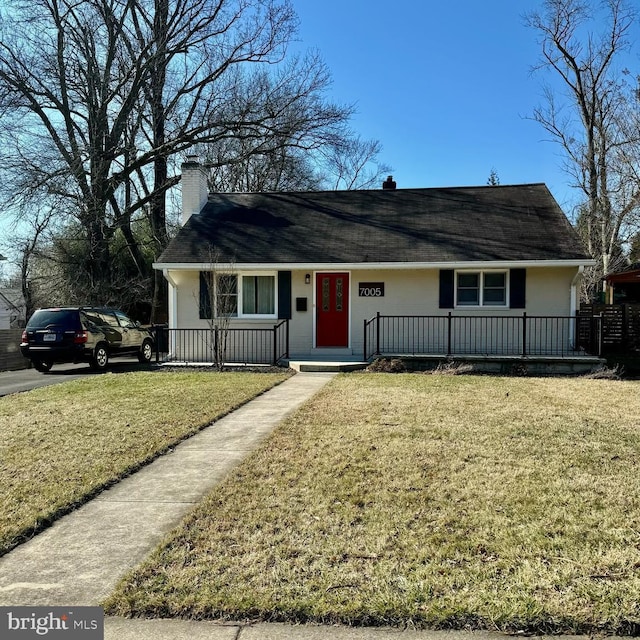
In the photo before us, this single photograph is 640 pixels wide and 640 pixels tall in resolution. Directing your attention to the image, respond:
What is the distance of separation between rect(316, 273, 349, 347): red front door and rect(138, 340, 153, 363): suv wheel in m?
5.25

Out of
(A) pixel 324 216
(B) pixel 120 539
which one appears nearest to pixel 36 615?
(B) pixel 120 539

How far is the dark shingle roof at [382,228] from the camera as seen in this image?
45.0 ft

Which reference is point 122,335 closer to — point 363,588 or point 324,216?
point 324,216

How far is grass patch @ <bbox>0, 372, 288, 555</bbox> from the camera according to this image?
4277mm

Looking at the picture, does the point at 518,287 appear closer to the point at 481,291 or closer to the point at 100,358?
the point at 481,291

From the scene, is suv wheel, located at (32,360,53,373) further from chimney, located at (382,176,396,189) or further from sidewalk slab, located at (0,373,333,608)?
chimney, located at (382,176,396,189)

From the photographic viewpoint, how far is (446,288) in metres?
13.7

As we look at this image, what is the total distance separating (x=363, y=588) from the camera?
2908 mm

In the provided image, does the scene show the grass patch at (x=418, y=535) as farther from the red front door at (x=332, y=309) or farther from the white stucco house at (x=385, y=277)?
the red front door at (x=332, y=309)

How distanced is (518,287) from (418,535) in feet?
36.1

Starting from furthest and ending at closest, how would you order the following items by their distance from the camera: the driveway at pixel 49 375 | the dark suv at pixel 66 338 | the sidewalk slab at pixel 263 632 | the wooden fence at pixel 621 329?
the wooden fence at pixel 621 329
the dark suv at pixel 66 338
the driveway at pixel 49 375
the sidewalk slab at pixel 263 632

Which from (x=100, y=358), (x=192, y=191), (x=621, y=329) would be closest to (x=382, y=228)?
(x=192, y=191)

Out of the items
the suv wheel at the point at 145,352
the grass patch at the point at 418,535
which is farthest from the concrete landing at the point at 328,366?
the grass patch at the point at 418,535

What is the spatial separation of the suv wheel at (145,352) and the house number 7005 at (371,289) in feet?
21.6
